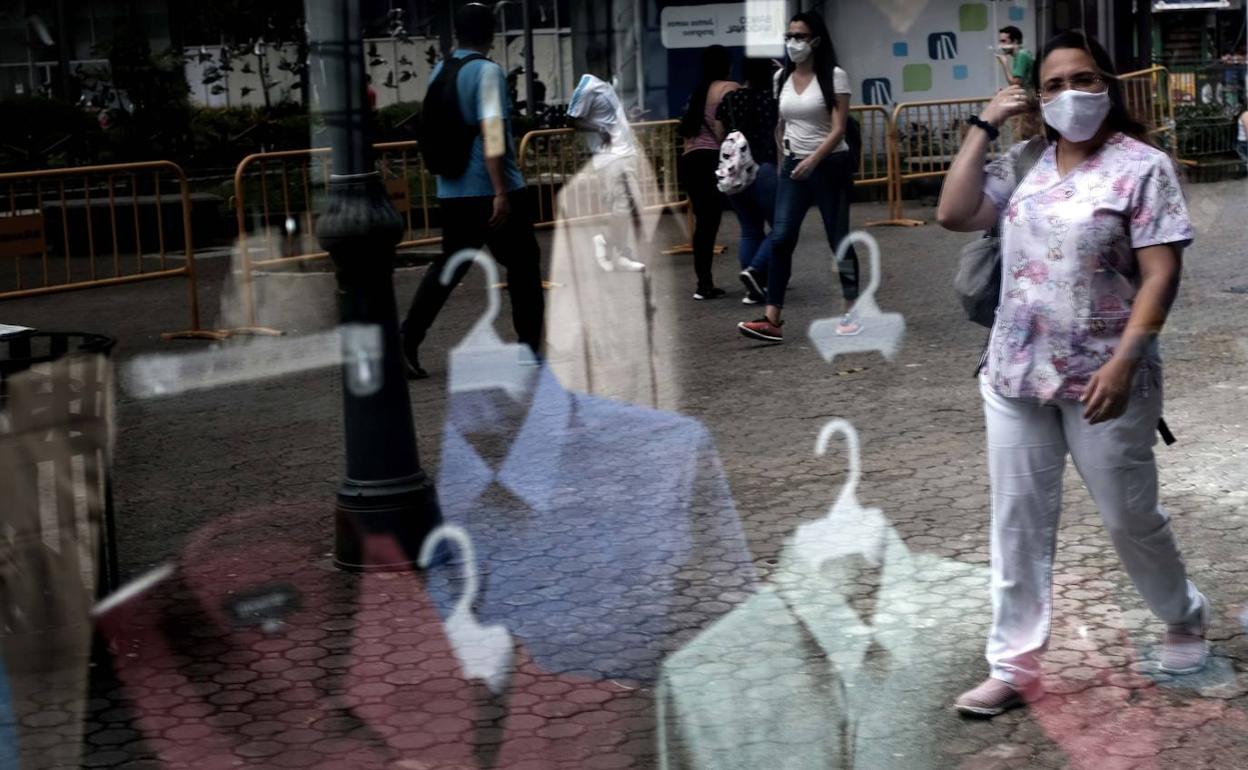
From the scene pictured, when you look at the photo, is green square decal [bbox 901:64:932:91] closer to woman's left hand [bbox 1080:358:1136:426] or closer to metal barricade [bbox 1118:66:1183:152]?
metal barricade [bbox 1118:66:1183:152]

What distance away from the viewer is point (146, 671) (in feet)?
15.3

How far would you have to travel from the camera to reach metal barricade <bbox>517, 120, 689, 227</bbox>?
46.2ft

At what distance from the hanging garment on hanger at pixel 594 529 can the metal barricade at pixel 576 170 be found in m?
6.24

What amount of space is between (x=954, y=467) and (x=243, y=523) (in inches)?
107

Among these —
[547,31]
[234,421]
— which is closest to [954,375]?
[234,421]

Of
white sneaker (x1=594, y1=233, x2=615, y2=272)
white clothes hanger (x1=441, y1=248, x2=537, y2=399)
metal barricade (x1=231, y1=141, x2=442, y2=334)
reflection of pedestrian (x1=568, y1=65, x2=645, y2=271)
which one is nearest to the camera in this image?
white clothes hanger (x1=441, y1=248, x2=537, y2=399)

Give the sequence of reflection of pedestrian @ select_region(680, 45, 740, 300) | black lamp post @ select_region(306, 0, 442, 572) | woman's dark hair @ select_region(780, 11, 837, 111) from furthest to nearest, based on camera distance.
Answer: reflection of pedestrian @ select_region(680, 45, 740, 300), woman's dark hair @ select_region(780, 11, 837, 111), black lamp post @ select_region(306, 0, 442, 572)

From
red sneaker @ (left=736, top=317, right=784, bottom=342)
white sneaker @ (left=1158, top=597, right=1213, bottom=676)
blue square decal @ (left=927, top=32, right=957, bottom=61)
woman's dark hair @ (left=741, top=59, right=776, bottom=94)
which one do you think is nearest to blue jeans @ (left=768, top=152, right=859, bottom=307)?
red sneaker @ (left=736, top=317, right=784, bottom=342)

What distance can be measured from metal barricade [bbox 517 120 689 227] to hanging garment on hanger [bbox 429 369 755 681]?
6238mm

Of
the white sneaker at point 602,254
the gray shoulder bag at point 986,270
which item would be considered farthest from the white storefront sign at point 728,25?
the gray shoulder bag at point 986,270

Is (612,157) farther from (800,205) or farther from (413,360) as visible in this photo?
(413,360)

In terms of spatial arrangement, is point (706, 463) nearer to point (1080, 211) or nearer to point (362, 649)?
point (362, 649)

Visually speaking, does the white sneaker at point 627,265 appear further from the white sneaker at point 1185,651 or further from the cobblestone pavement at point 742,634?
the white sneaker at point 1185,651

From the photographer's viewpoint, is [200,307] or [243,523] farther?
[200,307]
